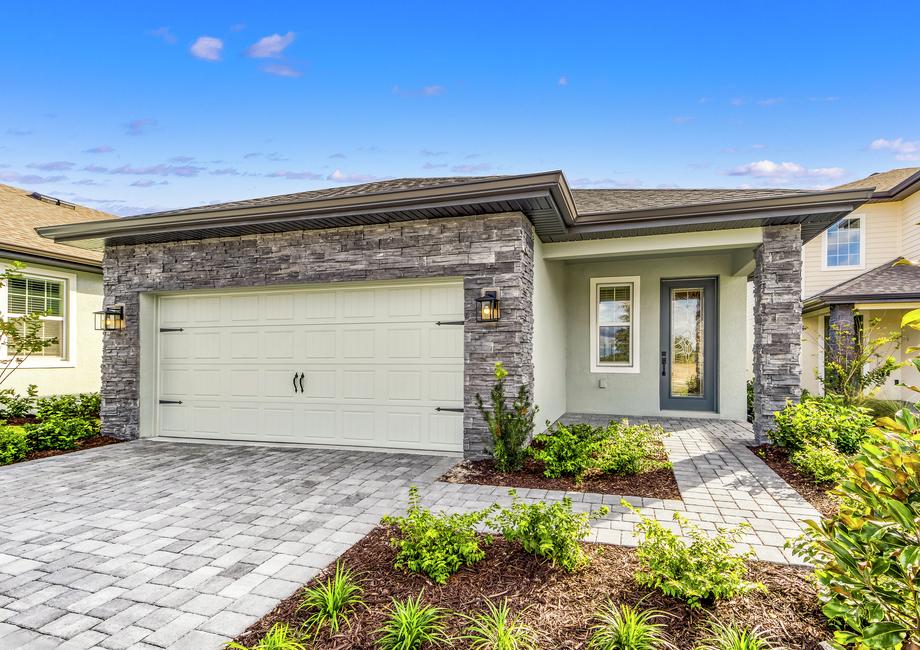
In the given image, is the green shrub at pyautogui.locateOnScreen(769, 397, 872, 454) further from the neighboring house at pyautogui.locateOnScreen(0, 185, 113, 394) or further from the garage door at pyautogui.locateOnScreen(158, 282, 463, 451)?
the neighboring house at pyautogui.locateOnScreen(0, 185, 113, 394)

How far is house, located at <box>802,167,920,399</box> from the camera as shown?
9.67 metres

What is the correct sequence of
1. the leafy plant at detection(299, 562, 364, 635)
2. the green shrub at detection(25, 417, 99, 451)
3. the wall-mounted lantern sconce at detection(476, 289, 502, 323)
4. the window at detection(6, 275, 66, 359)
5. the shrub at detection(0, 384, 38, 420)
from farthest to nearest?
1. the window at detection(6, 275, 66, 359)
2. the shrub at detection(0, 384, 38, 420)
3. the green shrub at detection(25, 417, 99, 451)
4. the wall-mounted lantern sconce at detection(476, 289, 502, 323)
5. the leafy plant at detection(299, 562, 364, 635)

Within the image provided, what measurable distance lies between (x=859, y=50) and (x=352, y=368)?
31.6 ft

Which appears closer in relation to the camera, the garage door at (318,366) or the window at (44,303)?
the garage door at (318,366)

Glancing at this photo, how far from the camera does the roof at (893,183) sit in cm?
1028

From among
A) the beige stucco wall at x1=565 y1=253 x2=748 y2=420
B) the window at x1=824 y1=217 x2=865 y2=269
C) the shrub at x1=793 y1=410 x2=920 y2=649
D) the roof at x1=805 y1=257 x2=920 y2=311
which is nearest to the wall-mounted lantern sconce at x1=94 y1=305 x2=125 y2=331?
the beige stucco wall at x1=565 y1=253 x2=748 y2=420

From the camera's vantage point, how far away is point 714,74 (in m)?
8.72

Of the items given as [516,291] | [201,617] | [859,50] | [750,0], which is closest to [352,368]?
[516,291]

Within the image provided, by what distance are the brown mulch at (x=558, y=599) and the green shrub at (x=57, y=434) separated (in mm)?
5609

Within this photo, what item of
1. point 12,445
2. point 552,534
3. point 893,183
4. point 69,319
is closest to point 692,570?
point 552,534

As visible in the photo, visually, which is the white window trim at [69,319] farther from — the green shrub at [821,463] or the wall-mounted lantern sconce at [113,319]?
the green shrub at [821,463]

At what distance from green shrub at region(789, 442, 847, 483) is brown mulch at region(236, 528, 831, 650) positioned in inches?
80.6

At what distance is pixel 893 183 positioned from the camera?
1179cm

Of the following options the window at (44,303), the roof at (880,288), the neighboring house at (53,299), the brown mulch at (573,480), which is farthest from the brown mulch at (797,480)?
the neighboring house at (53,299)
